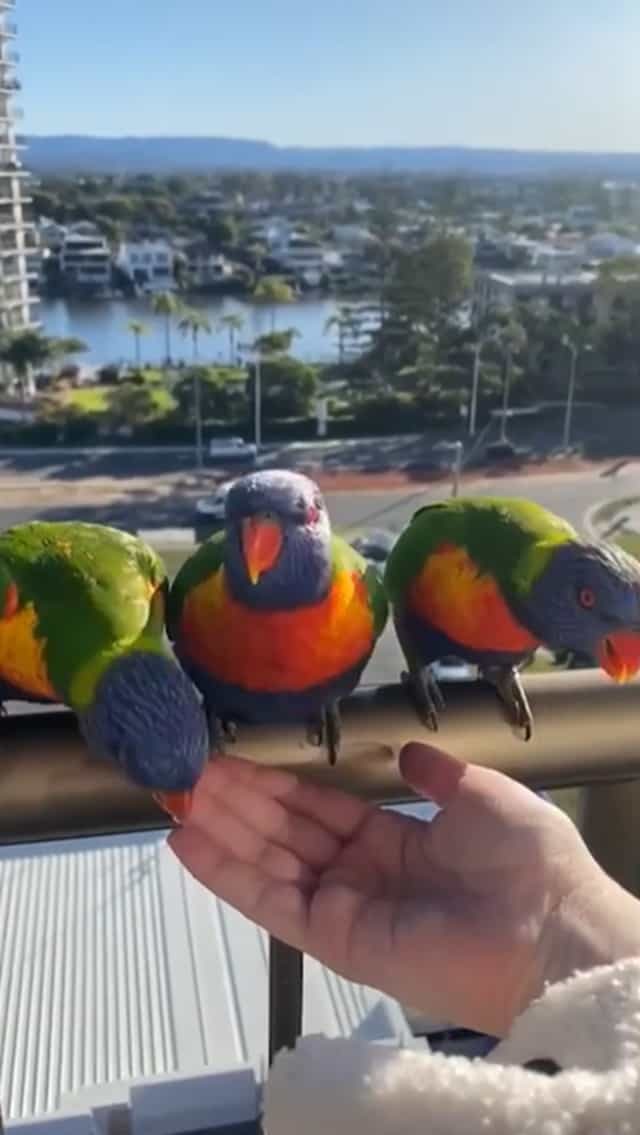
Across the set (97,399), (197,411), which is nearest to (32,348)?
(97,399)

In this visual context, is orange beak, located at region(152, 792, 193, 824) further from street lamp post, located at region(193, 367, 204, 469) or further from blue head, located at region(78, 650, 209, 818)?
street lamp post, located at region(193, 367, 204, 469)

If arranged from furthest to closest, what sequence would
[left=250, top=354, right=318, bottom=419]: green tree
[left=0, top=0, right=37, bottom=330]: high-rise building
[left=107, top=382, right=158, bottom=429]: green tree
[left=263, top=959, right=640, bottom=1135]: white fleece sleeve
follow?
[left=107, top=382, right=158, bottom=429]: green tree < [left=250, top=354, right=318, bottom=419]: green tree < [left=0, top=0, right=37, bottom=330]: high-rise building < [left=263, top=959, right=640, bottom=1135]: white fleece sleeve

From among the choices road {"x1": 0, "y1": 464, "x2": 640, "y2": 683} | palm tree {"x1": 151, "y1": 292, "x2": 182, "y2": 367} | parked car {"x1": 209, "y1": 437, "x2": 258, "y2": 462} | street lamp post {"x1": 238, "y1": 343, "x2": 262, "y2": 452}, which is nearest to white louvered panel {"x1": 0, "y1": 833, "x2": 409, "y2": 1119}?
road {"x1": 0, "y1": 464, "x2": 640, "y2": 683}

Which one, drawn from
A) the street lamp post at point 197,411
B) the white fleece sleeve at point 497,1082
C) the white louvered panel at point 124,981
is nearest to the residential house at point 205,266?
the street lamp post at point 197,411

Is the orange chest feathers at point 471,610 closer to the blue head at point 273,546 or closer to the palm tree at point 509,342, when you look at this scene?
the blue head at point 273,546

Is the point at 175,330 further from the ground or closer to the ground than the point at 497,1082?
closer to the ground

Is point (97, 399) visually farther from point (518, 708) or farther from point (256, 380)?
point (518, 708)
